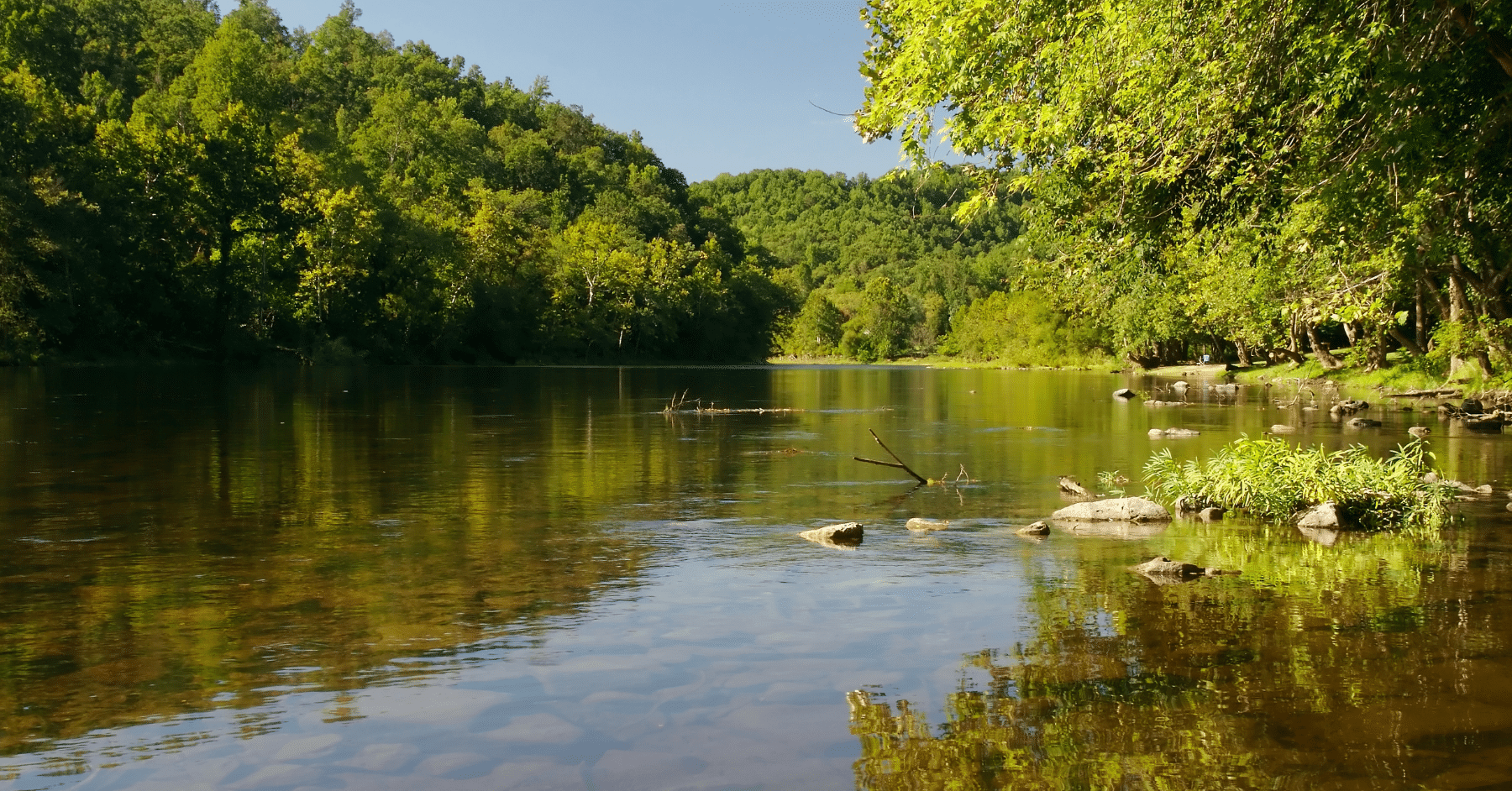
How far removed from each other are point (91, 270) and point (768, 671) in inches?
2710

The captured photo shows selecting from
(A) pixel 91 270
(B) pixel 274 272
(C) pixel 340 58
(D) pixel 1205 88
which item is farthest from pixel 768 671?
(C) pixel 340 58

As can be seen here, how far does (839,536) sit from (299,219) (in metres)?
81.6

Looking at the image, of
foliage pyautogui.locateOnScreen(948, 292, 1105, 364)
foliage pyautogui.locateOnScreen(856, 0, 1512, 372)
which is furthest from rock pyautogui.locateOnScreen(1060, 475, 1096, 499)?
foliage pyautogui.locateOnScreen(948, 292, 1105, 364)

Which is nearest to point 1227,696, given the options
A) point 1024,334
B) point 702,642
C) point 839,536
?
point 702,642

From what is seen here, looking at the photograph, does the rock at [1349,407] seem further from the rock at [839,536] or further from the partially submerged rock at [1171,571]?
the partially submerged rock at [1171,571]

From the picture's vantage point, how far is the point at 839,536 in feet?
45.1

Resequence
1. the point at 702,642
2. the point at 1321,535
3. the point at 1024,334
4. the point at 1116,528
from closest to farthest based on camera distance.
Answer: the point at 702,642, the point at 1321,535, the point at 1116,528, the point at 1024,334

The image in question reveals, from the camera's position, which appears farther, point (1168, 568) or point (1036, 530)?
point (1036, 530)

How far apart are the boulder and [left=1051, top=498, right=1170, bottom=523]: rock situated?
1094mm

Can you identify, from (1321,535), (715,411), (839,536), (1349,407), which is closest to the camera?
(839,536)

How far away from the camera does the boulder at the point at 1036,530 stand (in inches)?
558

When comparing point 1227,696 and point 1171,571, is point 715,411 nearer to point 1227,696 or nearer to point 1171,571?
point 1171,571

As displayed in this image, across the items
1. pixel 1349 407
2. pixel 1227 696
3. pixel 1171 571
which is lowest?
pixel 1227 696

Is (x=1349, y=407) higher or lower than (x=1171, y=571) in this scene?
higher
